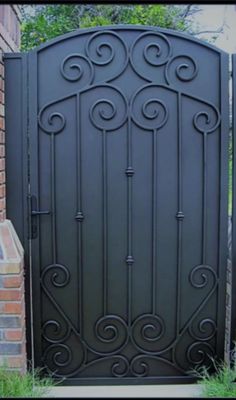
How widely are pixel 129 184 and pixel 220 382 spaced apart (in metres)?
1.12

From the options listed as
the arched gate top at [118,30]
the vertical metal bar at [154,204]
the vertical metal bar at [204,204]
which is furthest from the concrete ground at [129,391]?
the arched gate top at [118,30]

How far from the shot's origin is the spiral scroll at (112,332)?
2445 mm

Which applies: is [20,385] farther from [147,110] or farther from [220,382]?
[147,110]

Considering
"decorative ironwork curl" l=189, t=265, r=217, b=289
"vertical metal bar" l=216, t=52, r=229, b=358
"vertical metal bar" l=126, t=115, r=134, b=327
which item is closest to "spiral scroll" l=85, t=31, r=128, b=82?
"vertical metal bar" l=126, t=115, r=134, b=327

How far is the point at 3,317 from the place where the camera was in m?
2.16

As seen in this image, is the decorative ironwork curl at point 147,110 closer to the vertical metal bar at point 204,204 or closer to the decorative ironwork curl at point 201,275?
the vertical metal bar at point 204,204

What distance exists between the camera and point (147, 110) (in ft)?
7.80

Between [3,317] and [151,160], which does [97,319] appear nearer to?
[3,317]

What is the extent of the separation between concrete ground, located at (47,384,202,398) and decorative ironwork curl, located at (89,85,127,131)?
55.0 inches

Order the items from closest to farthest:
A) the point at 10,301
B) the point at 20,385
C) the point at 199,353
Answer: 1. the point at 20,385
2. the point at 10,301
3. the point at 199,353

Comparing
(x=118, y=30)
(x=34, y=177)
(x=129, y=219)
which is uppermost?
(x=118, y=30)

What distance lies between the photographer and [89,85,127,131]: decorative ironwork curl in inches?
93.2

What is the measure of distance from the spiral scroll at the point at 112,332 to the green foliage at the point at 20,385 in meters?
0.38

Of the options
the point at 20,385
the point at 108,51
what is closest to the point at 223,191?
the point at 108,51
